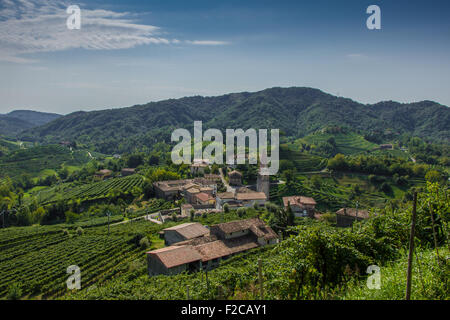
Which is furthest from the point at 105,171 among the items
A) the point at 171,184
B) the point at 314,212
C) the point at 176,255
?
the point at 176,255

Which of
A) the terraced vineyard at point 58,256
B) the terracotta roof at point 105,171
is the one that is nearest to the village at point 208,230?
the terraced vineyard at point 58,256

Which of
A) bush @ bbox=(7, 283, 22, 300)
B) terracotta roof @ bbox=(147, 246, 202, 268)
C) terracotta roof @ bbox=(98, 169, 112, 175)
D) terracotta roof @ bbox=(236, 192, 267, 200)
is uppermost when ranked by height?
terracotta roof @ bbox=(147, 246, 202, 268)

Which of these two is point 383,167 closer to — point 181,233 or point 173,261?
point 181,233

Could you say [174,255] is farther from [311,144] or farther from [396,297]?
[311,144]

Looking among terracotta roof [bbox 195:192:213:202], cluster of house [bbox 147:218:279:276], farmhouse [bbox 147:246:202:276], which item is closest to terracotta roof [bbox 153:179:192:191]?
terracotta roof [bbox 195:192:213:202]

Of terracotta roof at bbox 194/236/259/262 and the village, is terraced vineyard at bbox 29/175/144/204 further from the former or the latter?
terracotta roof at bbox 194/236/259/262

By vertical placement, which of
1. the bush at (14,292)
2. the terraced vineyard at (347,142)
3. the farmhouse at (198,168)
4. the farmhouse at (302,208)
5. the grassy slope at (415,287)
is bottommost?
the farmhouse at (302,208)

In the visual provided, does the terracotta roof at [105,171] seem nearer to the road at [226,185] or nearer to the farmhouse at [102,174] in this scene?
the farmhouse at [102,174]
